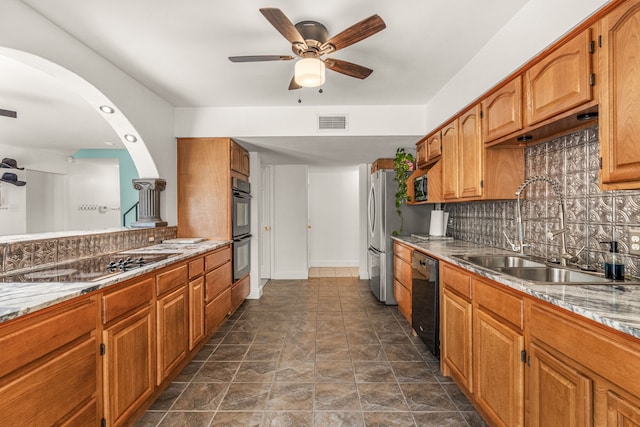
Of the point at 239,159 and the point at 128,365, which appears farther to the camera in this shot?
the point at 239,159

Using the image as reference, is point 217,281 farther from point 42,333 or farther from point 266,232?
point 266,232

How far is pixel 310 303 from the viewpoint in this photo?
13.3 ft

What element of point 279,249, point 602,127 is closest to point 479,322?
point 602,127

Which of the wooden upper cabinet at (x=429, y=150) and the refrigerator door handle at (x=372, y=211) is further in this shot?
the refrigerator door handle at (x=372, y=211)

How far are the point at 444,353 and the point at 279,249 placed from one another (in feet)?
12.5

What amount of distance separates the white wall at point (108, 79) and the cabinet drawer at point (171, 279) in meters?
1.20

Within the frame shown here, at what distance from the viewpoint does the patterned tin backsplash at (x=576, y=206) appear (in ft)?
4.84

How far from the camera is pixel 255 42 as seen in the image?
2.23 meters

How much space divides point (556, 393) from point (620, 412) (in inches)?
10.2

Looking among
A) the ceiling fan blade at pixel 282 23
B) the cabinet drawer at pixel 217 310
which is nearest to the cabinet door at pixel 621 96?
the ceiling fan blade at pixel 282 23

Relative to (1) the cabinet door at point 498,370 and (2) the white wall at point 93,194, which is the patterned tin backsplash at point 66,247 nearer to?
(1) the cabinet door at point 498,370

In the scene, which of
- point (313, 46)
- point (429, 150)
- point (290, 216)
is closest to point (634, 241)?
point (313, 46)

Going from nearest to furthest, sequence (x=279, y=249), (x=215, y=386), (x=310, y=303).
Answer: (x=215, y=386)
(x=310, y=303)
(x=279, y=249)

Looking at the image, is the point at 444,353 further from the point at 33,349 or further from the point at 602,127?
the point at 33,349
